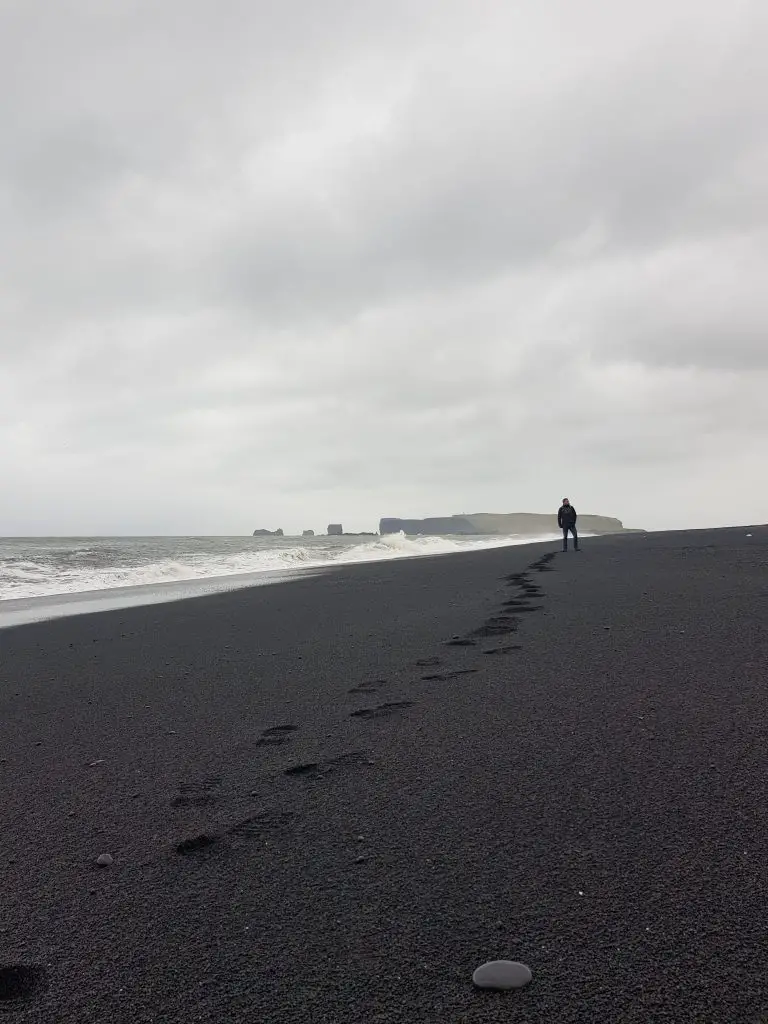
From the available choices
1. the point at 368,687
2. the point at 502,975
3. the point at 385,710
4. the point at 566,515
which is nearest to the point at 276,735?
the point at 385,710

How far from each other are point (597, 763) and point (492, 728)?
2.17 ft

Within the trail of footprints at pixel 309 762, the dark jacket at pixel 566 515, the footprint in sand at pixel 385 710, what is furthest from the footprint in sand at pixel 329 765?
the dark jacket at pixel 566 515

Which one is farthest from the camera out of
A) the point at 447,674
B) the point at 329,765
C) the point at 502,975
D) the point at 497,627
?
the point at 497,627

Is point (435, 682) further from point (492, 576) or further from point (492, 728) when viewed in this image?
point (492, 576)

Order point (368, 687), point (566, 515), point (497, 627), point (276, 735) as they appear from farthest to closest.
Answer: point (566, 515)
point (497, 627)
point (368, 687)
point (276, 735)

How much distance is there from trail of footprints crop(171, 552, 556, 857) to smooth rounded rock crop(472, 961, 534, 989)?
99 cm

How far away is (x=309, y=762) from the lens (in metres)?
3.14

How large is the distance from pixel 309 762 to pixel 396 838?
900 millimetres

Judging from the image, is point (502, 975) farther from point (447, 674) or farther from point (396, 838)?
point (447, 674)

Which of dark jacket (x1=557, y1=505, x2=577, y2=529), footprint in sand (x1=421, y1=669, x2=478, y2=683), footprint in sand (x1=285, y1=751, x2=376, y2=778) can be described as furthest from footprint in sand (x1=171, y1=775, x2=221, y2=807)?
dark jacket (x1=557, y1=505, x2=577, y2=529)

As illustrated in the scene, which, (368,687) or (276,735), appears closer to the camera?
(276,735)

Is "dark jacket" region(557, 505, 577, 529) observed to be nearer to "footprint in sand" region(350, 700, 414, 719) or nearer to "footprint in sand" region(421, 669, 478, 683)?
"footprint in sand" region(421, 669, 478, 683)

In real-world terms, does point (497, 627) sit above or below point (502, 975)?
above

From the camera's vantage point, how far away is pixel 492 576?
12281 mm
